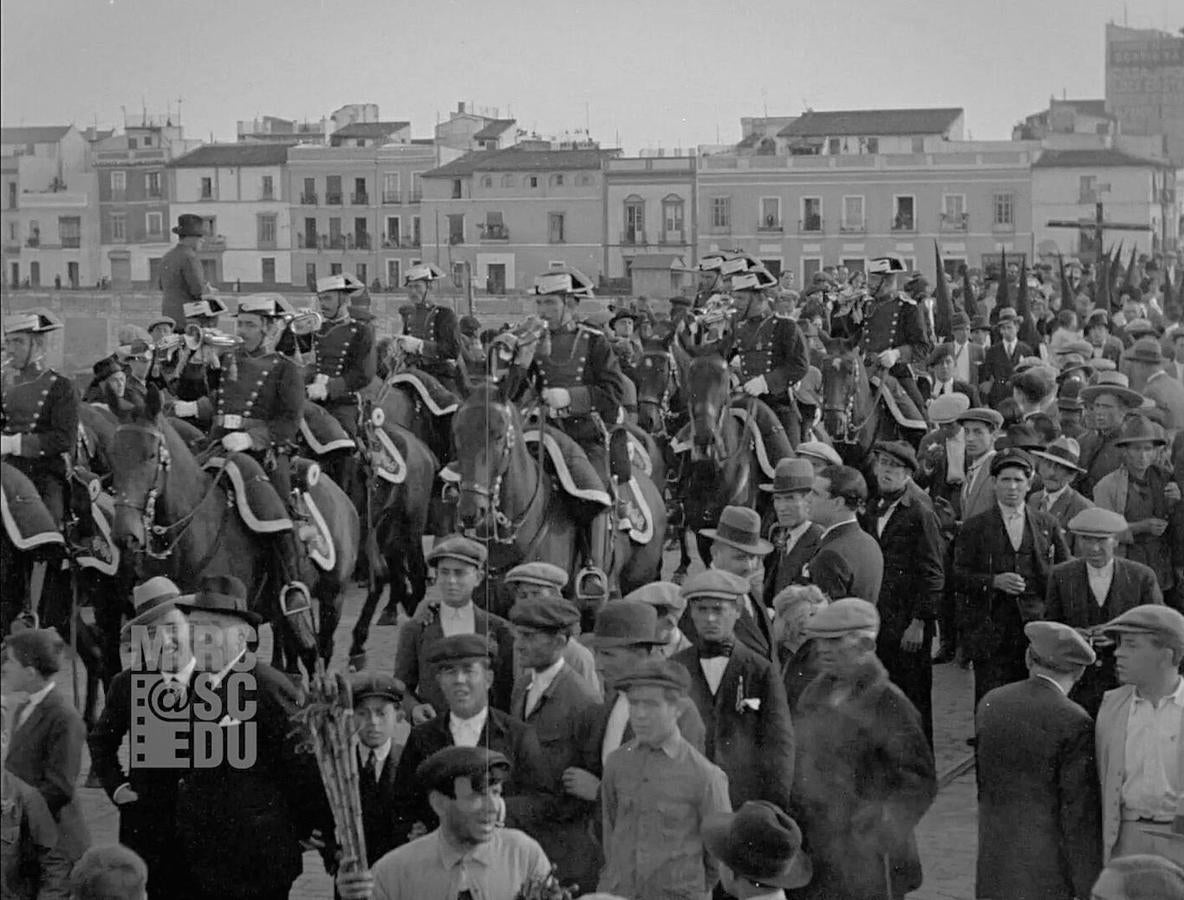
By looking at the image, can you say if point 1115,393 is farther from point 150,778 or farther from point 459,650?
point 150,778

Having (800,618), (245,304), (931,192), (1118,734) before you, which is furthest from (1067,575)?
(931,192)

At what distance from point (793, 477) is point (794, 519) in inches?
7.8

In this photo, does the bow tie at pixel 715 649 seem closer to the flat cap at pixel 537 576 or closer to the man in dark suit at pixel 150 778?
the flat cap at pixel 537 576

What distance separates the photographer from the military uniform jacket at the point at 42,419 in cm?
922

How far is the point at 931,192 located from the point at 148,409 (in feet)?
38.5

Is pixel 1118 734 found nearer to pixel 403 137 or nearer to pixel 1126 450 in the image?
pixel 1126 450

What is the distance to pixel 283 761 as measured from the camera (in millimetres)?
7066

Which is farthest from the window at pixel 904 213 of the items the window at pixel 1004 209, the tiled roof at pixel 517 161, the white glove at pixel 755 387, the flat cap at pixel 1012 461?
the flat cap at pixel 1012 461

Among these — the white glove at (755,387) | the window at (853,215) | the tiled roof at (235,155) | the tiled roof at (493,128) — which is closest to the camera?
the tiled roof at (235,155)

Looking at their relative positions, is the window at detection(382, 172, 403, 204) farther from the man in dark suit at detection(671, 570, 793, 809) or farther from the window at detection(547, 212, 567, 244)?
the man in dark suit at detection(671, 570, 793, 809)

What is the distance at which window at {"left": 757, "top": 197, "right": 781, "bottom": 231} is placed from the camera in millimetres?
18859

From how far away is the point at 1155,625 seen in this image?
7.32 m

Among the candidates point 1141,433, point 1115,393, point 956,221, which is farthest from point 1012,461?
point 956,221

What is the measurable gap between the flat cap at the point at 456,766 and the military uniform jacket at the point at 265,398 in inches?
205
